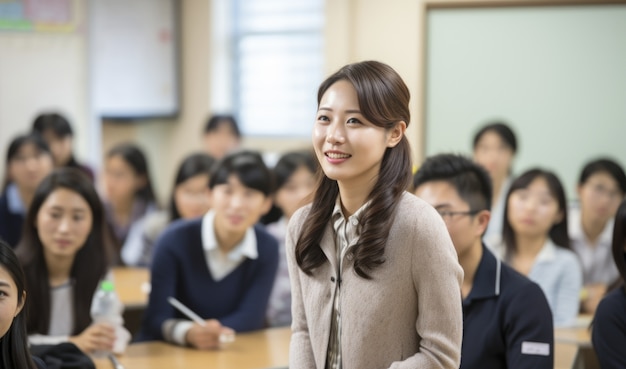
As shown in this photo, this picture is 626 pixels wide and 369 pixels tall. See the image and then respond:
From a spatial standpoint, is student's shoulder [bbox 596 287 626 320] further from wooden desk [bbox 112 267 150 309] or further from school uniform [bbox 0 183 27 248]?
school uniform [bbox 0 183 27 248]

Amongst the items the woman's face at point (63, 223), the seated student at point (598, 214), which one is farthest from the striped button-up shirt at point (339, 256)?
the seated student at point (598, 214)

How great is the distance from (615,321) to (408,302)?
3.28ft

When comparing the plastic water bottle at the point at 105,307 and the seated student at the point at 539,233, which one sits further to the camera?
the seated student at the point at 539,233

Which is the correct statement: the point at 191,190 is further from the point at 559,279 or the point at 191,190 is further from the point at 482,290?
the point at 482,290

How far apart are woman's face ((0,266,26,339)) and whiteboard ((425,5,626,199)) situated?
390cm

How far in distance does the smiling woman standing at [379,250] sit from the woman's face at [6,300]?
77 cm

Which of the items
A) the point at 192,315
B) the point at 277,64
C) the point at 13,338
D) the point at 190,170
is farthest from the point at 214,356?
the point at 277,64

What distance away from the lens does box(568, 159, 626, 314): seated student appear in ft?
14.7

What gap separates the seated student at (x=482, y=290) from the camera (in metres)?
2.35

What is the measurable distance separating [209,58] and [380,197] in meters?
4.98

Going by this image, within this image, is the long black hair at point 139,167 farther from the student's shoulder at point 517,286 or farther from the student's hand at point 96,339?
the student's shoulder at point 517,286

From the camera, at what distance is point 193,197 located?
4.54m

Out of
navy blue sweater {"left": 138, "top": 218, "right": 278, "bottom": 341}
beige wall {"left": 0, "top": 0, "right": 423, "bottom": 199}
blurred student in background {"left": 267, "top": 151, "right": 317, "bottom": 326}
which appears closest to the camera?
navy blue sweater {"left": 138, "top": 218, "right": 278, "bottom": 341}

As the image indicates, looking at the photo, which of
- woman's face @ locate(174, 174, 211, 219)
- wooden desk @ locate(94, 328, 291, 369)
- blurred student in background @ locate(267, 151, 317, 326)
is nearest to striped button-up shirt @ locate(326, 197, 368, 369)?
wooden desk @ locate(94, 328, 291, 369)
